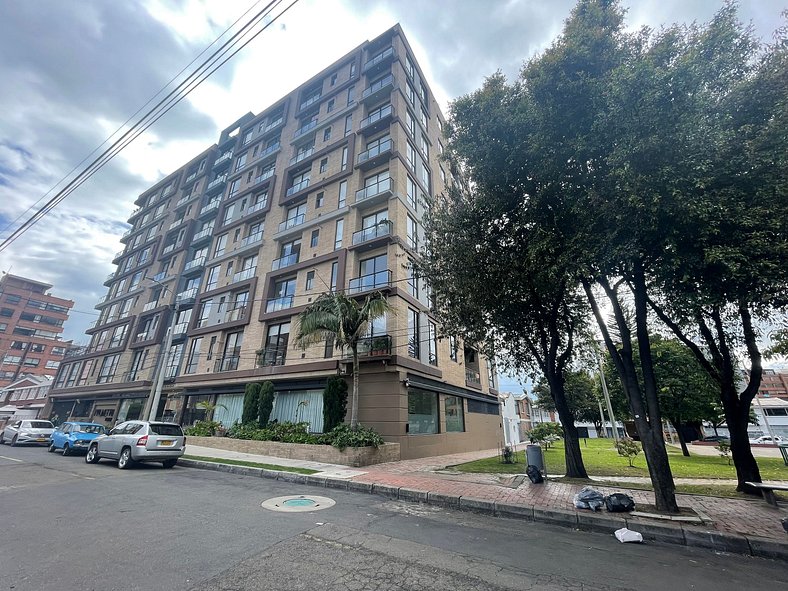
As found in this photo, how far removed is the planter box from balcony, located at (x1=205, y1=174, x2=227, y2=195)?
81.2ft

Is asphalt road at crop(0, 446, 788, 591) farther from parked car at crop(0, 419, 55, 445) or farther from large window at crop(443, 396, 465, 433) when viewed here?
parked car at crop(0, 419, 55, 445)

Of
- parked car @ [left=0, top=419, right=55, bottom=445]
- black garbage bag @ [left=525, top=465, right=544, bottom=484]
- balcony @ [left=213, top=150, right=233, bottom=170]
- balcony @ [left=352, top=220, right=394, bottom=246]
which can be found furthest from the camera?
balcony @ [left=213, top=150, right=233, bottom=170]

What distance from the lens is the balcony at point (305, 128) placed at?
26.1m

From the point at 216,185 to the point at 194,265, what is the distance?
26.9 ft

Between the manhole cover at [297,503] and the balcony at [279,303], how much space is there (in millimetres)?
14057

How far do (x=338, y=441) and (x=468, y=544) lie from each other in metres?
9.07

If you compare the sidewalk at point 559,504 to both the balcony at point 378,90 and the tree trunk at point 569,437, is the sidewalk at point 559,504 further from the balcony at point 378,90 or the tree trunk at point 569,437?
the balcony at point 378,90

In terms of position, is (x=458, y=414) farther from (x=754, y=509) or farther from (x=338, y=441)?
(x=754, y=509)

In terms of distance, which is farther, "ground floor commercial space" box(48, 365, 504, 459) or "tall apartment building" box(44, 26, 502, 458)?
"tall apartment building" box(44, 26, 502, 458)

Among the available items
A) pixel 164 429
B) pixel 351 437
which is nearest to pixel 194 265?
pixel 164 429

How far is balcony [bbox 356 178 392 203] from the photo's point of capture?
19.3 meters

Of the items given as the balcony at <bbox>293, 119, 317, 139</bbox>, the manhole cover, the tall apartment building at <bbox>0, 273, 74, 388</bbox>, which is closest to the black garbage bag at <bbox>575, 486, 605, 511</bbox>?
the manhole cover

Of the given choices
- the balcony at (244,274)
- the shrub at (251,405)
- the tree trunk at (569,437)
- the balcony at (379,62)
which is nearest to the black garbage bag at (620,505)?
the tree trunk at (569,437)

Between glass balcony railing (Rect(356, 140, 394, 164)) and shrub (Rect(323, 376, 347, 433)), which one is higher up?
glass balcony railing (Rect(356, 140, 394, 164))
